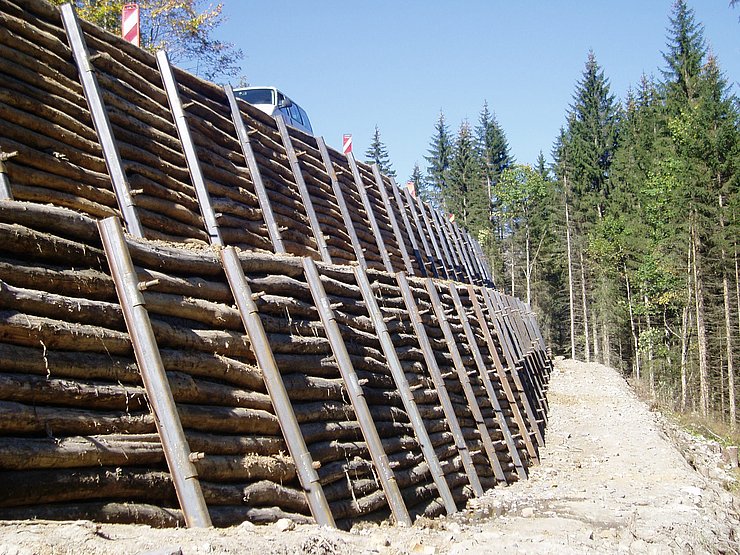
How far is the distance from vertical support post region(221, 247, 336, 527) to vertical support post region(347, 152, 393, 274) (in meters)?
6.80

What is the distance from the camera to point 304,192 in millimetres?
9898

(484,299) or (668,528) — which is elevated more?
(484,299)

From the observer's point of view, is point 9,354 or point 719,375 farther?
point 719,375

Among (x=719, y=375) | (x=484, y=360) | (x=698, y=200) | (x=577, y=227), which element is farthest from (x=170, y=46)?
(x=577, y=227)

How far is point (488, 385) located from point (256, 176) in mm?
4792

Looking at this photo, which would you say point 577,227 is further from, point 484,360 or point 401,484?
point 401,484

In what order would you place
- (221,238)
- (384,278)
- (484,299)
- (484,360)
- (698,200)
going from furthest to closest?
(698,200)
(484,299)
(484,360)
(384,278)
(221,238)

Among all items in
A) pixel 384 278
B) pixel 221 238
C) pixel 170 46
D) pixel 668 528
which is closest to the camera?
pixel 668 528

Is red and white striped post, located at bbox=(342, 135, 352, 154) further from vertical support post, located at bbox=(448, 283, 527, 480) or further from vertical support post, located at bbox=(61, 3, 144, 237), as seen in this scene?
vertical support post, located at bbox=(61, 3, 144, 237)

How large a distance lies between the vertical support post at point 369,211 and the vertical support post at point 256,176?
381cm

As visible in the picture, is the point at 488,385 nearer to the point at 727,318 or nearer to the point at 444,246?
the point at 444,246

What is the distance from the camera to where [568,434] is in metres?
13.3

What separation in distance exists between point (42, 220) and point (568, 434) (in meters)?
11.8

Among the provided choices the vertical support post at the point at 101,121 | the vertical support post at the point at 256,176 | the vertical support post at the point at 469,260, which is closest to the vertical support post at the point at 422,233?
the vertical support post at the point at 469,260
